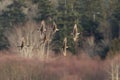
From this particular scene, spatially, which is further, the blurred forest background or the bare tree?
the blurred forest background

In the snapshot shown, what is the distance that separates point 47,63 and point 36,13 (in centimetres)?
1298

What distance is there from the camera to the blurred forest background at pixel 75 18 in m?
49.6

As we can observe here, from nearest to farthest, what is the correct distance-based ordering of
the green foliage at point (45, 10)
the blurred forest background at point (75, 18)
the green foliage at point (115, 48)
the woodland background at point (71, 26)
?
1. the green foliage at point (115, 48)
2. the woodland background at point (71, 26)
3. the blurred forest background at point (75, 18)
4. the green foliage at point (45, 10)

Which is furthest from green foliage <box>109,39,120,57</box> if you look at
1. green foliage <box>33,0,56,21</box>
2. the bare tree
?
green foliage <box>33,0,56,21</box>

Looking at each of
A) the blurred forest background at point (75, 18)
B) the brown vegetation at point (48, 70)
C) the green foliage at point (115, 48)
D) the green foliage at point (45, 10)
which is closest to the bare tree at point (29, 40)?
the blurred forest background at point (75, 18)

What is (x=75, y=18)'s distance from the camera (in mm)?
51500

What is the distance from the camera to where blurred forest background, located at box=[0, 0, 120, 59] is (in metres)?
49.6

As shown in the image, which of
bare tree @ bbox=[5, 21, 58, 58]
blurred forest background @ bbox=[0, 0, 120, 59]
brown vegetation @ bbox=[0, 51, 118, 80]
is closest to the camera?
brown vegetation @ bbox=[0, 51, 118, 80]

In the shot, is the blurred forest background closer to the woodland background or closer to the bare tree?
the woodland background

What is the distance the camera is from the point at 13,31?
4947 cm

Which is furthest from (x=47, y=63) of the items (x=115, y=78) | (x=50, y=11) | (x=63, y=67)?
(x=50, y=11)

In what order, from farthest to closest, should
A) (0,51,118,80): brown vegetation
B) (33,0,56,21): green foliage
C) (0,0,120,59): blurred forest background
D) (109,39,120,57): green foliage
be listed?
(33,0,56,21): green foliage → (0,0,120,59): blurred forest background → (109,39,120,57): green foliage → (0,51,118,80): brown vegetation

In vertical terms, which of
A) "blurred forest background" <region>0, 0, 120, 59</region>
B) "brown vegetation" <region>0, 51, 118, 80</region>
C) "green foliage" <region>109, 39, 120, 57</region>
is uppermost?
"blurred forest background" <region>0, 0, 120, 59</region>

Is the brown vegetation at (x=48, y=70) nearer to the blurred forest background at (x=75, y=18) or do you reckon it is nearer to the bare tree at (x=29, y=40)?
the bare tree at (x=29, y=40)
